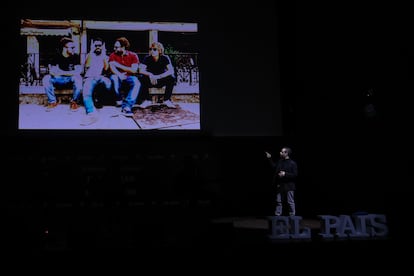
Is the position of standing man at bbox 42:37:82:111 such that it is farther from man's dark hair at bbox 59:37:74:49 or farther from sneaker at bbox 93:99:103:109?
sneaker at bbox 93:99:103:109

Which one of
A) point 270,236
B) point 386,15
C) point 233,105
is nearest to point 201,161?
point 233,105

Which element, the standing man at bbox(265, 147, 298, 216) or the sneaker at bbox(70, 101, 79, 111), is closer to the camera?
the standing man at bbox(265, 147, 298, 216)

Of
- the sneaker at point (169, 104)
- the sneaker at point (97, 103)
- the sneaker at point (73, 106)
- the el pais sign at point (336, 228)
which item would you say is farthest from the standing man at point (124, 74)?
the el pais sign at point (336, 228)

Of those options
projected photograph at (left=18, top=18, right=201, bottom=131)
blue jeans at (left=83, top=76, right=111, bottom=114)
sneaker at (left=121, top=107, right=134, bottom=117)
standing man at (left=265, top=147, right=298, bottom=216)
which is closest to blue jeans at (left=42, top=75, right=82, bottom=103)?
projected photograph at (left=18, top=18, right=201, bottom=131)

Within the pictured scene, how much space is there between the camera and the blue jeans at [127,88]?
8117 mm

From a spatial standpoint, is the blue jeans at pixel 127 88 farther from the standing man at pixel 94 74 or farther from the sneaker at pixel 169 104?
the sneaker at pixel 169 104

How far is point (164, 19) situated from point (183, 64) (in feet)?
3.31

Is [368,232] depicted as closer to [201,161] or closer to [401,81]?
[401,81]

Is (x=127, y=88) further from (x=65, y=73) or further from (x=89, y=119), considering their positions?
(x=65, y=73)

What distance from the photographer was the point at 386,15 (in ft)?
19.9

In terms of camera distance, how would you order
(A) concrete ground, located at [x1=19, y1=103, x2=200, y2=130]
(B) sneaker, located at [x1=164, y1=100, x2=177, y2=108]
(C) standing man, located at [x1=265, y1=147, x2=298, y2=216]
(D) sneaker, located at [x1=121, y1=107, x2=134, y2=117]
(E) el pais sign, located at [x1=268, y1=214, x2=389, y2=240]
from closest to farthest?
(E) el pais sign, located at [x1=268, y1=214, x2=389, y2=240] < (C) standing man, located at [x1=265, y1=147, x2=298, y2=216] < (A) concrete ground, located at [x1=19, y1=103, x2=200, y2=130] < (D) sneaker, located at [x1=121, y1=107, x2=134, y2=117] < (B) sneaker, located at [x1=164, y1=100, x2=177, y2=108]

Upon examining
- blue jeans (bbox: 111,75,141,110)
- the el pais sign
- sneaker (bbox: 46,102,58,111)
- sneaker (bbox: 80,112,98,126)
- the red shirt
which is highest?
the red shirt

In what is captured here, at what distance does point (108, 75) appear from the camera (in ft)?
26.6

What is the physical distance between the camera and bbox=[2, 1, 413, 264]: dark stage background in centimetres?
613
